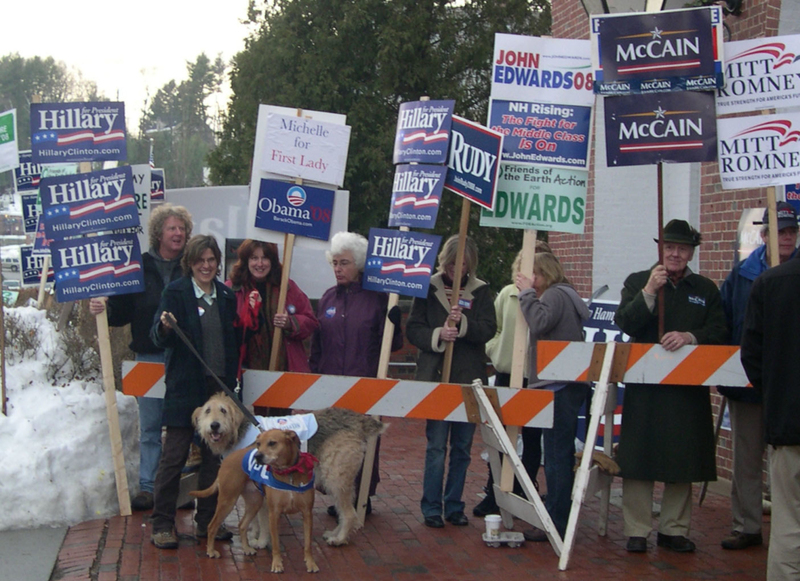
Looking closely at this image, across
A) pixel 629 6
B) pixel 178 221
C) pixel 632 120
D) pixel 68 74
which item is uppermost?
pixel 68 74

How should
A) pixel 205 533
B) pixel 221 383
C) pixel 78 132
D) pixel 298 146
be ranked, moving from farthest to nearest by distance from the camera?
pixel 78 132 → pixel 298 146 → pixel 205 533 → pixel 221 383

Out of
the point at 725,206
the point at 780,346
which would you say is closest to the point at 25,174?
the point at 725,206

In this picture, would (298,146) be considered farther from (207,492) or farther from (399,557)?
(399,557)

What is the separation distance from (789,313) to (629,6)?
5548 mm

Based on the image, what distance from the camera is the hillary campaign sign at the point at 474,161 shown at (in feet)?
20.9

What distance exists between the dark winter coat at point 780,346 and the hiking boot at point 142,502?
14.6ft

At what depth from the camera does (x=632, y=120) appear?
238 inches

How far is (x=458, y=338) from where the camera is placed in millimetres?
6770

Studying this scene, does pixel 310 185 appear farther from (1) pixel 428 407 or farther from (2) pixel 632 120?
(2) pixel 632 120

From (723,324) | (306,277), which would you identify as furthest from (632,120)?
(306,277)

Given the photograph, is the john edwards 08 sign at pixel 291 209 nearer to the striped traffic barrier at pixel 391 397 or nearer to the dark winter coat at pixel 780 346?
the striped traffic barrier at pixel 391 397

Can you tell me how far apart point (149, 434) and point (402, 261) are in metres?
2.36

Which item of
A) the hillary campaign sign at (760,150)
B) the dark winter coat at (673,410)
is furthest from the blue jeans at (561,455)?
the hillary campaign sign at (760,150)

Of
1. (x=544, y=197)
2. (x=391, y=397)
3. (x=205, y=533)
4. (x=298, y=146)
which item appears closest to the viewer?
(x=391, y=397)
